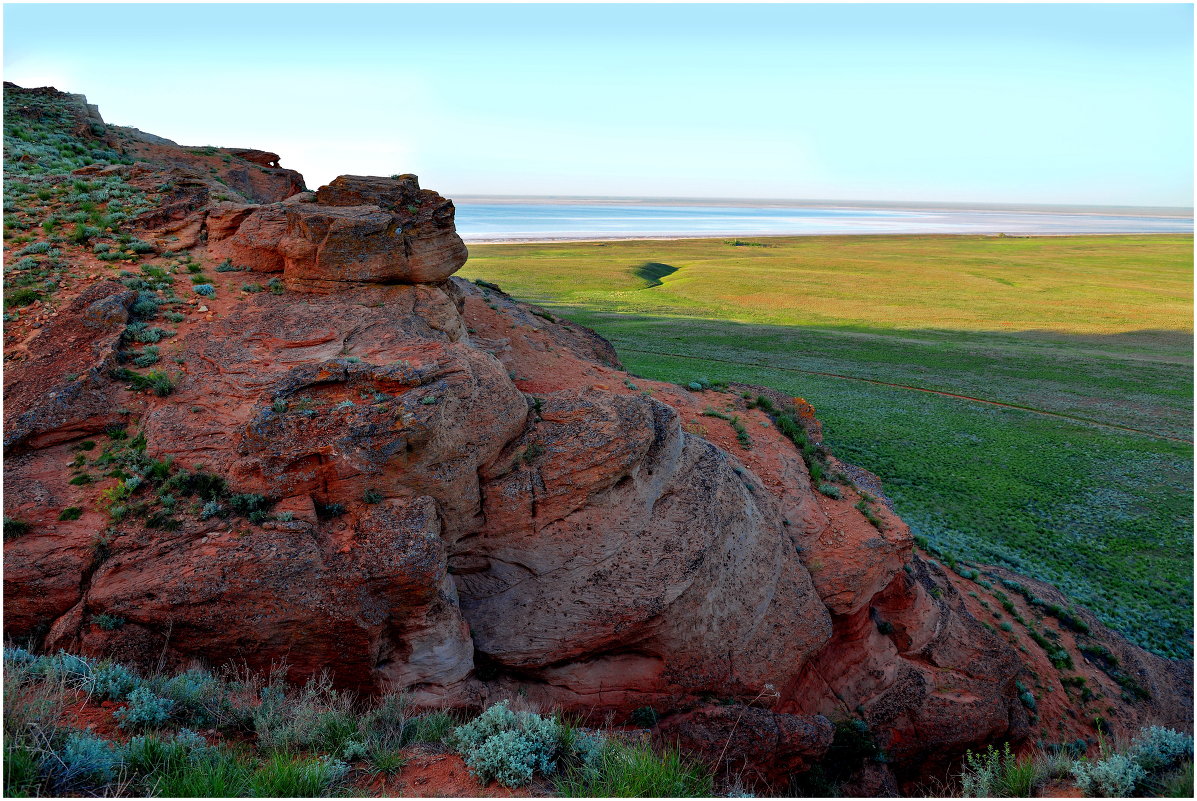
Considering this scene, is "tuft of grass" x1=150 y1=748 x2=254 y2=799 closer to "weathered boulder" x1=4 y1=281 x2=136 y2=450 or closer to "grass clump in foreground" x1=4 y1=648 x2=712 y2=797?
"grass clump in foreground" x1=4 y1=648 x2=712 y2=797

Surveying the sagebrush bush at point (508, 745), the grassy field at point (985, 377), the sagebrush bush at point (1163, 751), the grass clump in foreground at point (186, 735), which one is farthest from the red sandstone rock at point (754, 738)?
the grassy field at point (985, 377)

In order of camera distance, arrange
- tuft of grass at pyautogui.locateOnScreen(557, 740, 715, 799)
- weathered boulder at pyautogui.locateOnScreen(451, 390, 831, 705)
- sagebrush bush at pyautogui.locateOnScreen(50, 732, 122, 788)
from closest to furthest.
Answer: sagebrush bush at pyautogui.locateOnScreen(50, 732, 122, 788) < tuft of grass at pyautogui.locateOnScreen(557, 740, 715, 799) < weathered boulder at pyautogui.locateOnScreen(451, 390, 831, 705)

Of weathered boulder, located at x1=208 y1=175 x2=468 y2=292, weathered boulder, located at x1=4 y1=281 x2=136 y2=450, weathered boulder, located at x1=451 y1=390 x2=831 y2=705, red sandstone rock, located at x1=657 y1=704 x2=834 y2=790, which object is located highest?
weathered boulder, located at x1=208 y1=175 x2=468 y2=292

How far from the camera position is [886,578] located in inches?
555

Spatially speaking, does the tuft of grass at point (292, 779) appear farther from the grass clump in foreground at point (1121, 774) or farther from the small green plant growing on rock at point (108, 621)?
the grass clump in foreground at point (1121, 774)

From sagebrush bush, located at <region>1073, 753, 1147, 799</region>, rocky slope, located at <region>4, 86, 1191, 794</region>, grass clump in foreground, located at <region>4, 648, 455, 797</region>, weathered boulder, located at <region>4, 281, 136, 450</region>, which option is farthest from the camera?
weathered boulder, located at <region>4, 281, 136, 450</region>

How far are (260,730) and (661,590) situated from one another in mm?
6083

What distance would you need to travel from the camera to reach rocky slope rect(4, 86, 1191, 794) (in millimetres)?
9227

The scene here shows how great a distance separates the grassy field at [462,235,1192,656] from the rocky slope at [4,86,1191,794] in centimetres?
516

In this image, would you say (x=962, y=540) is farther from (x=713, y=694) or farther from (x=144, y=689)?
(x=144, y=689)

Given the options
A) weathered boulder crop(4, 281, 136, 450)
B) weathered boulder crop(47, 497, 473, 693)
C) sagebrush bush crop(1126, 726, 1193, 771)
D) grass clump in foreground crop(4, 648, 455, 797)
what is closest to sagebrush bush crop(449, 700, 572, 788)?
grass clump in foreground crop(4, 648, 455, 797)

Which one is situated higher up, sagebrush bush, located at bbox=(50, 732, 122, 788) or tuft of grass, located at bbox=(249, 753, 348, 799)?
sagebrush bush, located at bbox=(50, 732, 122, 788)

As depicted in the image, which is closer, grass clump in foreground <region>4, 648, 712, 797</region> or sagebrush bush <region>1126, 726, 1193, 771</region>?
grass clump in foreground <region>4, 648, 712, 797</region>

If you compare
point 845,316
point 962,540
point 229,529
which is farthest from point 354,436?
point 845,316
